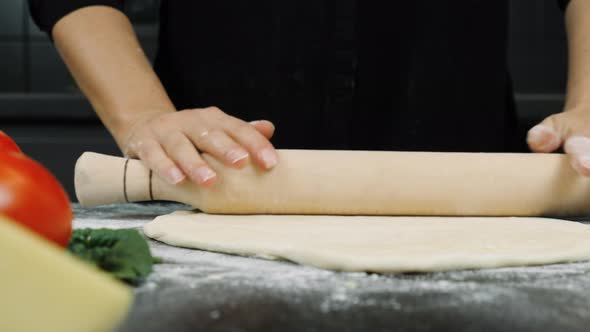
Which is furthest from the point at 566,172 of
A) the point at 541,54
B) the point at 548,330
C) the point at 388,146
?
the point at 541,54

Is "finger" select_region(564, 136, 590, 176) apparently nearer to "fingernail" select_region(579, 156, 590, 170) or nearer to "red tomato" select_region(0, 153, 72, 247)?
"fingernail" select_region(579, 156, 590, 170)

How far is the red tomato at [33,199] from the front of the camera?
23.4 inches

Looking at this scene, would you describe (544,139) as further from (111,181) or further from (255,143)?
(111,181)

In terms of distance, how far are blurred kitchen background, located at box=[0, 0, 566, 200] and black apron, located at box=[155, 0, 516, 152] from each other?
44cm

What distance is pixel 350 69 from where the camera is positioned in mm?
1496

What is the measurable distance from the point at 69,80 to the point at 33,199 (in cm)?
204

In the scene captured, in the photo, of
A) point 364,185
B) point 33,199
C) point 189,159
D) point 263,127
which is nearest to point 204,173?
point 189,159

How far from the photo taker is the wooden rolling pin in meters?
1.07

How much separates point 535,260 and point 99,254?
49 centimetres

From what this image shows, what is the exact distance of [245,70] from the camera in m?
1.52

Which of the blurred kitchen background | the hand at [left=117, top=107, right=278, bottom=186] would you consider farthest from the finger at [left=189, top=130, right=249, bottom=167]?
the blurred kitchen background

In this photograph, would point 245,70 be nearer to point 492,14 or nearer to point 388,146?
point 388,146

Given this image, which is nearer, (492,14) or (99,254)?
(99,254)

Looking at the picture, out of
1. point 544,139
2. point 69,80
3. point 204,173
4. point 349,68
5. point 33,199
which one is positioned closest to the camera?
point 33,199
